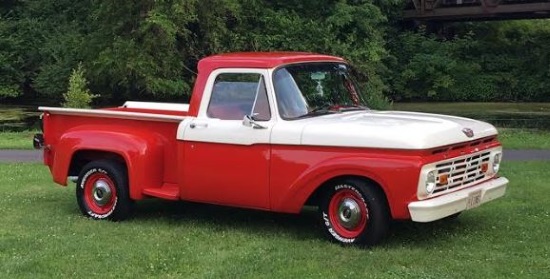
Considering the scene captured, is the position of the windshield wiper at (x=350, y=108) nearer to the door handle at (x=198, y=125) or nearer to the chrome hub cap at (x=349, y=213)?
the chrome hub cap at (x=349, y=213)

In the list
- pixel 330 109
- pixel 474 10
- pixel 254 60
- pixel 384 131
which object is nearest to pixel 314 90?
pixel 330 109

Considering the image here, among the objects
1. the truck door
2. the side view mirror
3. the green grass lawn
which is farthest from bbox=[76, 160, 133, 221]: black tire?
the side view mirror

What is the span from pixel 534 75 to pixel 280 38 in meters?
15.4

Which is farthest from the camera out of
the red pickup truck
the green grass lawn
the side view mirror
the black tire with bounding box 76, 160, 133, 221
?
the black tire with bounding box 76, 160, 133, 221

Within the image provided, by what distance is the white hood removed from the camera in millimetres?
6457

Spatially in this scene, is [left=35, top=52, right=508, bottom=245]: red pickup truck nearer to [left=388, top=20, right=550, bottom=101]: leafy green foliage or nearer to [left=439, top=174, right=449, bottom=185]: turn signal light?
[left=439, top=174, right=449, bottom=185]: turn signal light

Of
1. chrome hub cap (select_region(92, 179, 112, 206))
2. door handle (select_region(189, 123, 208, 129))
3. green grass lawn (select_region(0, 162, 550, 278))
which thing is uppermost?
door handle (select_region(189, 123, 208, 129))

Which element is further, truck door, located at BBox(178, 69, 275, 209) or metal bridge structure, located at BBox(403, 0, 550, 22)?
metal bridge structure, located at BBox(403, 0, 550, 22)

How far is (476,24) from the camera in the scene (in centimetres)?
4456

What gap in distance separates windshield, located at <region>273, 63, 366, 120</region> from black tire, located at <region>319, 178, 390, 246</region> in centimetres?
92

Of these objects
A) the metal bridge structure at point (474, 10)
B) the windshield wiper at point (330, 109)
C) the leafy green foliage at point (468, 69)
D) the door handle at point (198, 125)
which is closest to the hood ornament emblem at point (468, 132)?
the windshield wiper at point (330, 109)

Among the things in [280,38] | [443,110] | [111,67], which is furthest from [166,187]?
[443,110]

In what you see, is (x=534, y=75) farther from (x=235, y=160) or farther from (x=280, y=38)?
(x=235, y=160)

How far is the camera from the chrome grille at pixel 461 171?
663 cm
